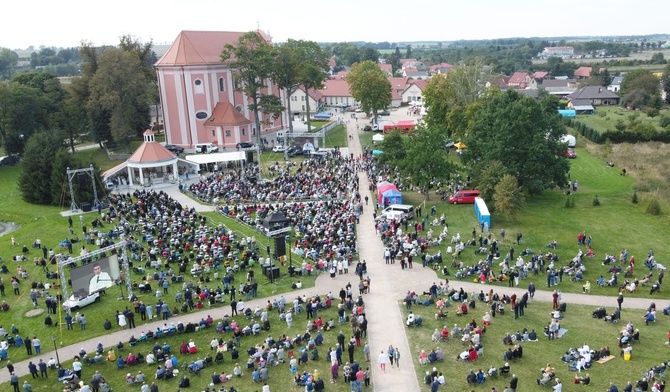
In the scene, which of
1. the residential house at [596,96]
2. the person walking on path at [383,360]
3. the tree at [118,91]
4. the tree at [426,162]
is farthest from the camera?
the residential house at [596,96]

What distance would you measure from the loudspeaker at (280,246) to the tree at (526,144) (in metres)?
19.0

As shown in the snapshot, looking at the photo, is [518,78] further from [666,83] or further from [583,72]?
[666,83]

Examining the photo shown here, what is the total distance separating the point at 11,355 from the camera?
23.0 meters

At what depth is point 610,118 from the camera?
291 feet

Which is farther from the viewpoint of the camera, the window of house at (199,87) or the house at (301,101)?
the house at (301,101)

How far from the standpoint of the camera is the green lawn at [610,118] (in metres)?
80.3

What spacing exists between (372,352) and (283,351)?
11.6 feet

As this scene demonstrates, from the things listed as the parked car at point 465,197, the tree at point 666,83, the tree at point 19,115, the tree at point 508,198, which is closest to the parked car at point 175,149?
the tree at point 19,115

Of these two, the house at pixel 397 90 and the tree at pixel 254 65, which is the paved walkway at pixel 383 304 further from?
the house at pixel 397 90

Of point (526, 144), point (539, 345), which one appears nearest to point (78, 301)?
point (539, 345)

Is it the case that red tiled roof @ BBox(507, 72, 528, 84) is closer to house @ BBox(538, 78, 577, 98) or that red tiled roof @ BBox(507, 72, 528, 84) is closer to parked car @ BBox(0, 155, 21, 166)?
house @ BBox(538, 78, 577, 98)

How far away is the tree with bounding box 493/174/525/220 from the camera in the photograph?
37.3m

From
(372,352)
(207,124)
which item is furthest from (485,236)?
(207,124)

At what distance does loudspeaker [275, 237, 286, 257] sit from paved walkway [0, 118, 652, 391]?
9.76 ft
